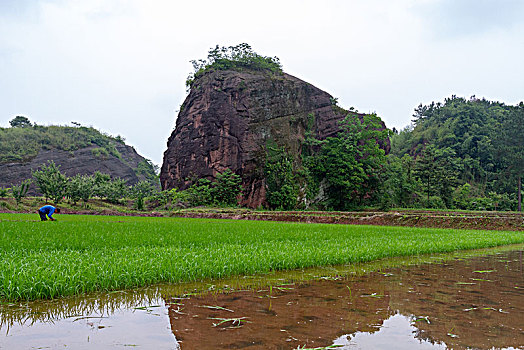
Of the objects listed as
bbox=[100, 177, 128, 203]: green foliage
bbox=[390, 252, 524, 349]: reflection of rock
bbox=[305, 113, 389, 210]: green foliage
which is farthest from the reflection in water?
bbox=[100, 177, 128, 203]: green foliage

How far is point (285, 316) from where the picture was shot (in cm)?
347

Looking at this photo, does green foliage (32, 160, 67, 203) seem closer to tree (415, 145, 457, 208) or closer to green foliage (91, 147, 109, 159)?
green foliage (91, 147, 109, 159)

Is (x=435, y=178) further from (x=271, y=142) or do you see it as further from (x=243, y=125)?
(x=243, y=125)

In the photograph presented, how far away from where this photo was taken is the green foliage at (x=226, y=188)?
113ft

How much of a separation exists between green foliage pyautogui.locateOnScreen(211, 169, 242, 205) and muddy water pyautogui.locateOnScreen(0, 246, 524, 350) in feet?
95.6

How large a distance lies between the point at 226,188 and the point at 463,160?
36.1 metres

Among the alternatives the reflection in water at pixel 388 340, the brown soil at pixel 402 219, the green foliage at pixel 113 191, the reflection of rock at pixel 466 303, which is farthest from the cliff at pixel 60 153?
the reflection in water at pixel 388 340

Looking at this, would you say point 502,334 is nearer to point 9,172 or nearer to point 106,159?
point 9,172

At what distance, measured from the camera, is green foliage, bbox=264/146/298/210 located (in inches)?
1399

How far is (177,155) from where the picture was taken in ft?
131

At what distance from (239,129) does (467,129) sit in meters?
38.3

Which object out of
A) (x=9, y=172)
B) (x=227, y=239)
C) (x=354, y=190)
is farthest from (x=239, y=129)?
(x=9, y=172)

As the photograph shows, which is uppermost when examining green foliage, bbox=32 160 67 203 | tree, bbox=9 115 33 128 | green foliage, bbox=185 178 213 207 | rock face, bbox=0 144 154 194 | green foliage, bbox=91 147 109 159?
tree, bbox=9 115 33 128

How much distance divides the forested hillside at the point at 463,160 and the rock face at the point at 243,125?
1067cm
